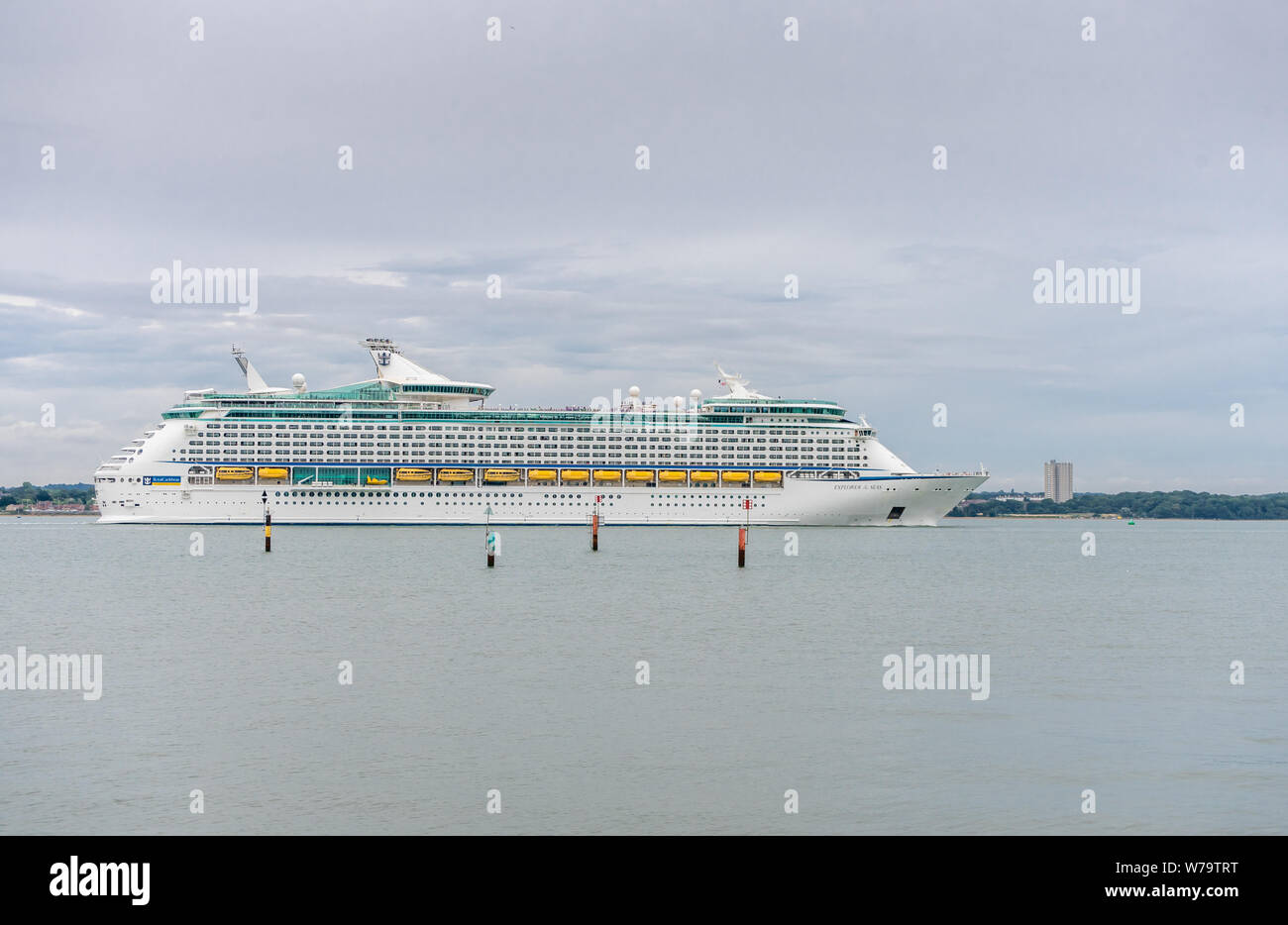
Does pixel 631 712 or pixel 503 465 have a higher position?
pixel 503 465

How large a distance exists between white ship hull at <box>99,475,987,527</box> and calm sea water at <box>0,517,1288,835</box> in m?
44.7

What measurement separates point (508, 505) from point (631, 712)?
236 ft

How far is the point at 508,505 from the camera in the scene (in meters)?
91.7

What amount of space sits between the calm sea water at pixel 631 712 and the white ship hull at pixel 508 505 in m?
44.7

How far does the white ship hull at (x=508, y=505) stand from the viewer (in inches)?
3538

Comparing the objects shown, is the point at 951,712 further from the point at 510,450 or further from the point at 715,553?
the point at 510,450

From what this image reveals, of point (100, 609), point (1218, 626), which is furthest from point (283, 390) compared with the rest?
point (1218, 626)

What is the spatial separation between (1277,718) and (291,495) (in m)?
79.6

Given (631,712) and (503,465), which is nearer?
(631,712)

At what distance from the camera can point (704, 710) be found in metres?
20.9

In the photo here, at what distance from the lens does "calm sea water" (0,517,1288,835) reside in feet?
49.1

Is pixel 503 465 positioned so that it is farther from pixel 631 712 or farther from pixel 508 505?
pixel 631 712

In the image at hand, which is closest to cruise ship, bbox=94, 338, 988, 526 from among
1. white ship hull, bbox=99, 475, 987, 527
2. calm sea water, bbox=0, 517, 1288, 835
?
white ship hull, bbox=99, 475, 987, 527

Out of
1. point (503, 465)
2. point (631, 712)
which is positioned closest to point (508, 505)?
point (503, 465)
